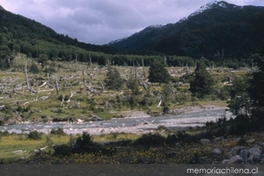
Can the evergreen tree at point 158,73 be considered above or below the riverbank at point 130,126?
above

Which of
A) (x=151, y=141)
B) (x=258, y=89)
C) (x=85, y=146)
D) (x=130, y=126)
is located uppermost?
(x=258, y=89)

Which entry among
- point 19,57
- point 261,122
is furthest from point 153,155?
point 19,57

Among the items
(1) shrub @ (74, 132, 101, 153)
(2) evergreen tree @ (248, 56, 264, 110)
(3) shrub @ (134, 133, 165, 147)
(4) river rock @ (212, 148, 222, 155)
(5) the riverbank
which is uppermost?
(2) evergreen tree @ (248, 56, 264, 110)

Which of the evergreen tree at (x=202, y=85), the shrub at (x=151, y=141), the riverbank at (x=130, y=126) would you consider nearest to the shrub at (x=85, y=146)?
the shrub at (x=151, y=141)

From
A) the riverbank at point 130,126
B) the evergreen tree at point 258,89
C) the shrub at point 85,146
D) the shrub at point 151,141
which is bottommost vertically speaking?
the riverbank at point 130,126

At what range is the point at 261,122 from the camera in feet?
94.5

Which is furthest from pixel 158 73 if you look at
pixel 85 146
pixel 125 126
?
pixel 85 146

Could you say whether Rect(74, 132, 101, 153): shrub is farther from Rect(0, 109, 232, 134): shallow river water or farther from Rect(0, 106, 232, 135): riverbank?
Rect(0, 109, 232, 134): shallow river water

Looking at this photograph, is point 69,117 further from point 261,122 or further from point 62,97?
point 261,122

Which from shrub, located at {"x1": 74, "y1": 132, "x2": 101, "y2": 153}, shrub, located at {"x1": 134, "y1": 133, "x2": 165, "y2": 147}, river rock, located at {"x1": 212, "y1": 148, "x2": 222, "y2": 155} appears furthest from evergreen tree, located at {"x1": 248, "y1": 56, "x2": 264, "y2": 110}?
river rock, located at {"x1": 212, "y1": 148, "x2": 222, "y2": 155}

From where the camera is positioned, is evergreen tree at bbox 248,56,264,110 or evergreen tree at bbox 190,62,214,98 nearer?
evergreen tree at bbox 248,56,264,110

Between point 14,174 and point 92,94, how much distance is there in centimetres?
7544

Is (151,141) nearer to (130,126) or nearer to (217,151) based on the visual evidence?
(217,151)

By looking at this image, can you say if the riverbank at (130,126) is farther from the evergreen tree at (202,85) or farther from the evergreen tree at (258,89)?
the evergreen tree at (202,85)
